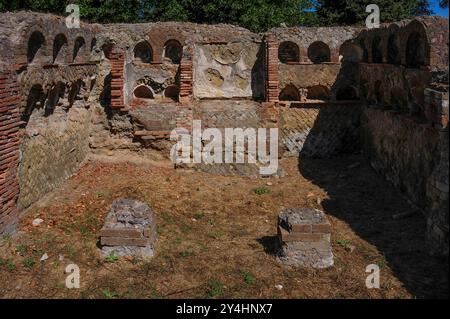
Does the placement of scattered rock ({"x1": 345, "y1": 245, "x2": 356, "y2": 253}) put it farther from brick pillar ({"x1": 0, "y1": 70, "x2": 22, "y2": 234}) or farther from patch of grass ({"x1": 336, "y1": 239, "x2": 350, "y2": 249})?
brick pillar ({"x1": 0, "y1": 70, "x2": 22, "y2": 234})

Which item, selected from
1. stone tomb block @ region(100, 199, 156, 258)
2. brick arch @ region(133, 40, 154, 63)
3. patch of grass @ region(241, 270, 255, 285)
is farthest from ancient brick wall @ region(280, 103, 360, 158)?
patch of grass @ region(241, 270, 255, 285)

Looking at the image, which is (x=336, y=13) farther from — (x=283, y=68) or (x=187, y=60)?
(x=187, y=60)

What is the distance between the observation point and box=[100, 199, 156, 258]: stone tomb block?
7547mm

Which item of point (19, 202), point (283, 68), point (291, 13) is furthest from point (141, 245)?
point (291, 13)

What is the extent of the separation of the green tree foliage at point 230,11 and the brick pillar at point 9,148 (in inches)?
490

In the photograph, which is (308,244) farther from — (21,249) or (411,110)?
(21,249)

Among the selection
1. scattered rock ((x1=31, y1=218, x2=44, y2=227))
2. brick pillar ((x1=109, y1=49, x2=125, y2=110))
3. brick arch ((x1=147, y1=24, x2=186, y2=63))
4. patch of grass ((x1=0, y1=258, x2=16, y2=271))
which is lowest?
patch of grass ((x1=0, y1=258, x2=16, y2=271))

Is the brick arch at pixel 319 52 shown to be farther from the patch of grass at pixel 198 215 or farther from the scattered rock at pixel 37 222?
the scattered rock at pixel 37 222

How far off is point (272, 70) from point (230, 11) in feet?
30.8

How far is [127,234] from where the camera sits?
7555mm

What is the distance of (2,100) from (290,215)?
17.2 feet

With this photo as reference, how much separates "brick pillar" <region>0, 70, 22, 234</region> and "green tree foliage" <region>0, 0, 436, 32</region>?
40.8ft

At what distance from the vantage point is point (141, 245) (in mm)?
7539

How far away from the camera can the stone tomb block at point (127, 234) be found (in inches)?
297
